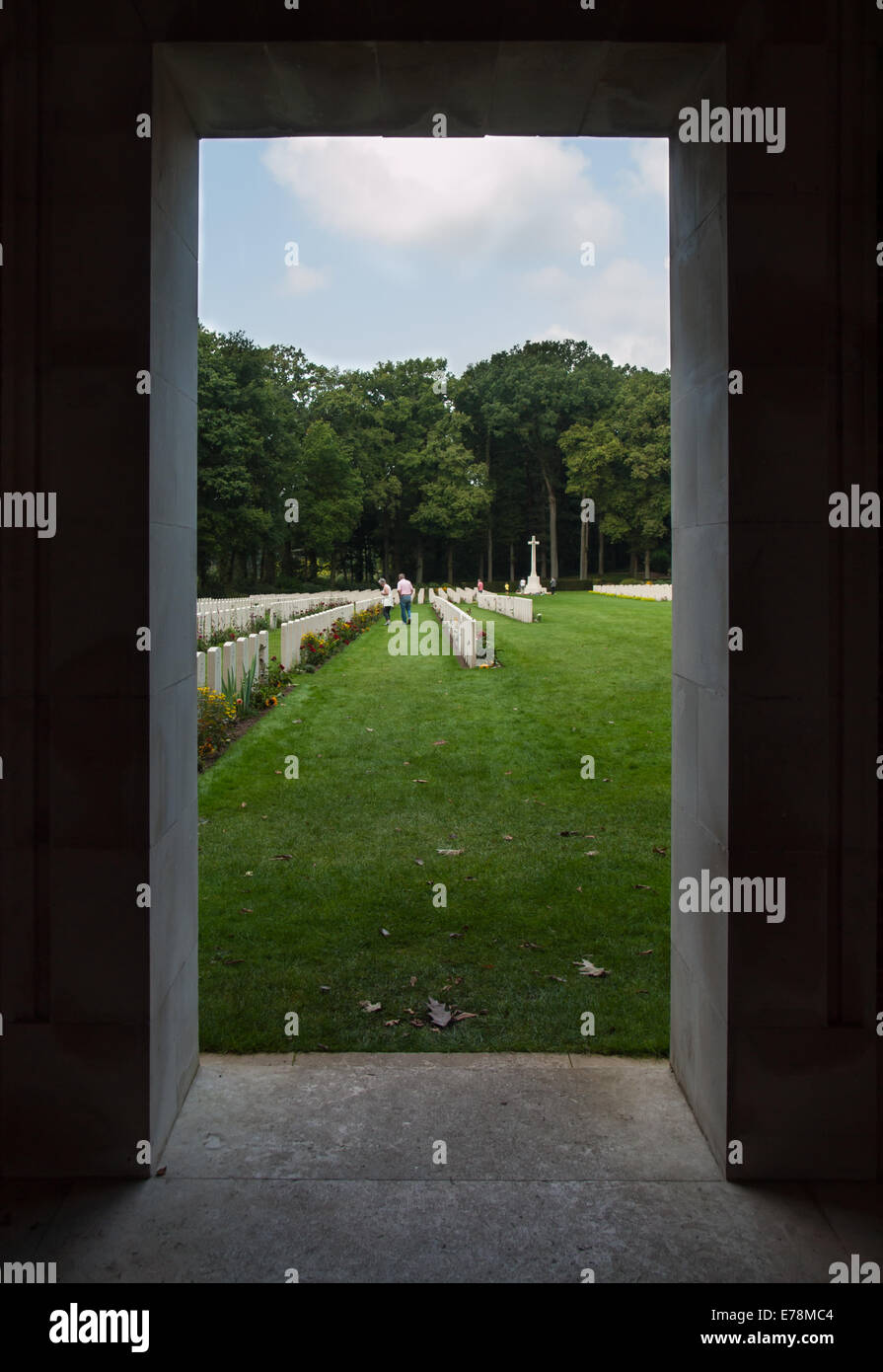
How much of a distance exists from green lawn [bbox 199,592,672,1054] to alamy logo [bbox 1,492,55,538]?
8.34 feet

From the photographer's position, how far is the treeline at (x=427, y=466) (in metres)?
43.5

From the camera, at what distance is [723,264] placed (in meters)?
3.35

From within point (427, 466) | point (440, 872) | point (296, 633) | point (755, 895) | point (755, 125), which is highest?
point (427, 466)

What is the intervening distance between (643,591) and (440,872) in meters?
38.3

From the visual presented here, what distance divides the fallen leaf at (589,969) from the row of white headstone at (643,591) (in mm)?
34756

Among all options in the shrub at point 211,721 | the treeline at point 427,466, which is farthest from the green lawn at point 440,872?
the treeline at point 427,466

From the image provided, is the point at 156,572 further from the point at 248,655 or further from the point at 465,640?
the point at 465,640

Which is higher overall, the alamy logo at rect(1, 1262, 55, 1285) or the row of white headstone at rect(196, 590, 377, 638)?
the row of white headstone at rect(196, 590, 377, 638)

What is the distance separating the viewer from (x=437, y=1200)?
3.25 m

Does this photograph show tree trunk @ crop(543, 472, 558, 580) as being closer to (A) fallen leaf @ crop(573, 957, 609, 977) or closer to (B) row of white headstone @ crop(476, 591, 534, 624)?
(B) row of white headstone @ crop(476, 591, 534, 624)

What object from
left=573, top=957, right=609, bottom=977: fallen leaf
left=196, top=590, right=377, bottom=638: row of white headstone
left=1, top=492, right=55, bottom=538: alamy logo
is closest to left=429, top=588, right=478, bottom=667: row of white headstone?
left=196, top=590, right=377, bottom=638: row of white headstone

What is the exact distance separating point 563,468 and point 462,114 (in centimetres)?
6928

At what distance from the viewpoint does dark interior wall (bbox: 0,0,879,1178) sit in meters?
3.28
